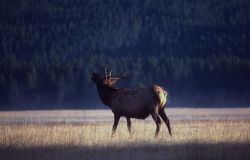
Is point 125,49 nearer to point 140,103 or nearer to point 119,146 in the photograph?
point 140,103

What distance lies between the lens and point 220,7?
107188 millimetres

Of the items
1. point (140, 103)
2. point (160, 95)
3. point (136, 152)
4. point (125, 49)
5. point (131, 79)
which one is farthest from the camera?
point (125, 49)

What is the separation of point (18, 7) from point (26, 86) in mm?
40290

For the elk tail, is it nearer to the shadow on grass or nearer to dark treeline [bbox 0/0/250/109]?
the shadow on grass

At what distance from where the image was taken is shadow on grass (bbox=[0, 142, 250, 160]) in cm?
1485

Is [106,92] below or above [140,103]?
above

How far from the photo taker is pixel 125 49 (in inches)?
3804

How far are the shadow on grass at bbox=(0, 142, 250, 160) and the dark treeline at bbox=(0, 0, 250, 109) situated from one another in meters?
52.1

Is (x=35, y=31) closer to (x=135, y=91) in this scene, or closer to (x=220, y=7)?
(x=220, y=7)

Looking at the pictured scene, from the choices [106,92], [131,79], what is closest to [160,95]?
[106,92]

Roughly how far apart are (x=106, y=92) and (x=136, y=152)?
698cm

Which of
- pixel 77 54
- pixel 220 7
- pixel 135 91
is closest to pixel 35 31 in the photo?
pixel 77 54

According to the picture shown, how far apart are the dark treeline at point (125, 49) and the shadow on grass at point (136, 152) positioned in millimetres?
52067

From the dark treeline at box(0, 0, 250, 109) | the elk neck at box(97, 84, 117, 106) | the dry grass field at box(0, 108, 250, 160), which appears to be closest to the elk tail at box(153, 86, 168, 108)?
the dry grass field at box(0, 108, 250, 160)
